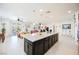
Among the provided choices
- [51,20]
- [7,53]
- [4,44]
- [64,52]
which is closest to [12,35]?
[4,44]

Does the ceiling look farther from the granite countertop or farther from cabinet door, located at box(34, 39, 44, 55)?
cabinet door, located at box(34, 39, 44, 55)

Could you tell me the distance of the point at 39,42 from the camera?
2.31m

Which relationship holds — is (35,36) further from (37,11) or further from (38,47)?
(37,11)

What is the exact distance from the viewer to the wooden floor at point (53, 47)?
7.38 ft

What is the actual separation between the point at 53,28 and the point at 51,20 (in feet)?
0.57

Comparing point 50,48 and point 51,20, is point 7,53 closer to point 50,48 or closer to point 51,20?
point 50,48

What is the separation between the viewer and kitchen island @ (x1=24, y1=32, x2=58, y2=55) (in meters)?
2.24

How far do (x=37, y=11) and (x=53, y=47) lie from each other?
84cm

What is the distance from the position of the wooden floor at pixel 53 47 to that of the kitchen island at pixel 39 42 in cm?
8

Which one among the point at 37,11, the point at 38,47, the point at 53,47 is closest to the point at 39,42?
the point at 38,47

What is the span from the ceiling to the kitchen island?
325 mm

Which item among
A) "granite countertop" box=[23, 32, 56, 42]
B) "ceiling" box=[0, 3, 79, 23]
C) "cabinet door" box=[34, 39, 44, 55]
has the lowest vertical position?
"cabinet door" box=[34, 39, 44, 55]

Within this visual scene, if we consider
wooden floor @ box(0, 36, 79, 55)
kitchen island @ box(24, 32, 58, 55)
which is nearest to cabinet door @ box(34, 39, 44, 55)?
kitchen island @ box(24, 32, 58, 55)
